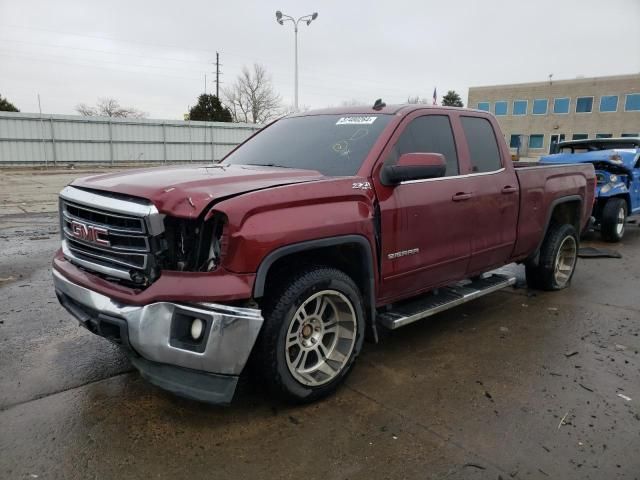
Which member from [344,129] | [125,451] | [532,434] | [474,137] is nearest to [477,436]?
[532,434]

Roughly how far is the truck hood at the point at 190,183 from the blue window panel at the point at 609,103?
53.5m

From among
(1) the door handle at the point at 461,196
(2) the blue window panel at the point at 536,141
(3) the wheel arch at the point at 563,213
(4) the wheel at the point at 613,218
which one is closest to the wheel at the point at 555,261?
(3) the wheel arch at the point at 563,213

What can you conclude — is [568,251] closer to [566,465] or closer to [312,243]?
[566,465]

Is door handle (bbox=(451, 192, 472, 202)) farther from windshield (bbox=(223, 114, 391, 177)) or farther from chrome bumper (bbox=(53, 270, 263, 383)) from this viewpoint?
chrome bumper (bbox=(53, 270, 263, 383))

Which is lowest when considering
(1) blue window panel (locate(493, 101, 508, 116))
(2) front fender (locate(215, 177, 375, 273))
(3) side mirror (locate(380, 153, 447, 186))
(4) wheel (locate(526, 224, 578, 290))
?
(4) wheel (locate(526, 224, 578, 290))

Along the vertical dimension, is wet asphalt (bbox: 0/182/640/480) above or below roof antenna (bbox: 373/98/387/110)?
below

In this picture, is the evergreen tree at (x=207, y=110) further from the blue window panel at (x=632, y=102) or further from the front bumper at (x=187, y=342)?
the front bumper at (x=187, y=342)

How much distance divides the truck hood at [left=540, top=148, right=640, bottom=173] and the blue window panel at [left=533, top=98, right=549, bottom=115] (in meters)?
47.2

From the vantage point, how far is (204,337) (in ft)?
8.71

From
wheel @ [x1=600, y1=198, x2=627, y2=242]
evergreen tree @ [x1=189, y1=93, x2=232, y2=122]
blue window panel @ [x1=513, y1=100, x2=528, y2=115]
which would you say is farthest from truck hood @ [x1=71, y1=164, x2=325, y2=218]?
blue window panel @ [x1=513, y1=100, x2=528, y2=115]

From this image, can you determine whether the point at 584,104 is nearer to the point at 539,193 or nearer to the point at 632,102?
the point at 632,102

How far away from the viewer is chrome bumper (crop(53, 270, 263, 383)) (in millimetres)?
2648

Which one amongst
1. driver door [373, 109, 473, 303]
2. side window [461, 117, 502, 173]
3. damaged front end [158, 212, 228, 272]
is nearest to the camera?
damaged front end [158, 212, 228, 272]

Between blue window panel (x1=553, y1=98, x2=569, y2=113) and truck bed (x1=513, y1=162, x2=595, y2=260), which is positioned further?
blue window panel (x1=553, y1=98, x2=569, y2=113)
